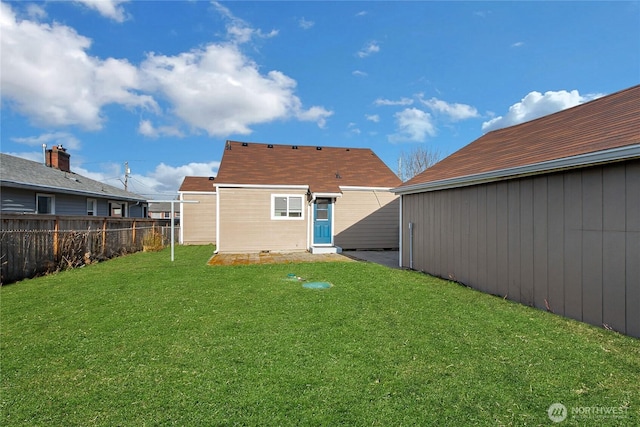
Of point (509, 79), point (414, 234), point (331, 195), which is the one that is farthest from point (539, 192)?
point (509, 79)

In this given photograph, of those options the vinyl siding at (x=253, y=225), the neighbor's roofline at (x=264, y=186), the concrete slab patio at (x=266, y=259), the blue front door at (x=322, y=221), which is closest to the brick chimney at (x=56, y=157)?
the neighbor's roofline at (x=264, y=186)

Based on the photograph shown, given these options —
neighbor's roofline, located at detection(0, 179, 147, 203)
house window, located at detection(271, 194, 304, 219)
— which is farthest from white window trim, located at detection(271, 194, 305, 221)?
neighbor's roofline, located at detection(0, 179, 147, 203)

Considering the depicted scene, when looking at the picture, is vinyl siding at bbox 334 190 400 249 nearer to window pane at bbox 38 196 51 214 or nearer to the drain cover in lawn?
the drain cover in lawn

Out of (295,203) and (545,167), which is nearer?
(545,167)

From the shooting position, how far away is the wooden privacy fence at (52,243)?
7268 millimetres

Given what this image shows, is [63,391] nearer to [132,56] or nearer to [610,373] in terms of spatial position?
[610,373]

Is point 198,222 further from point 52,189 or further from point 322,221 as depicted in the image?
point 322,221

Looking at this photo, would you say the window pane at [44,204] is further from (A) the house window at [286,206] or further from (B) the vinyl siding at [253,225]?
(A) the house window at [286,206]

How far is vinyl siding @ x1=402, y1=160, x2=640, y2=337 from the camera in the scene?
3.89 metres

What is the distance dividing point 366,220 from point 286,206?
364 cm

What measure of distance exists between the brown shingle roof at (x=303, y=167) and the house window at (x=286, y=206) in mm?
636

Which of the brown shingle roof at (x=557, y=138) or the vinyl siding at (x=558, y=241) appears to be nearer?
the vinyl siding at (x=558, y=241)

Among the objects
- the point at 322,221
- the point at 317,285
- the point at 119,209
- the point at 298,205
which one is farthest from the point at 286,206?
the point at 119,209

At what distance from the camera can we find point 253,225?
1281cm
